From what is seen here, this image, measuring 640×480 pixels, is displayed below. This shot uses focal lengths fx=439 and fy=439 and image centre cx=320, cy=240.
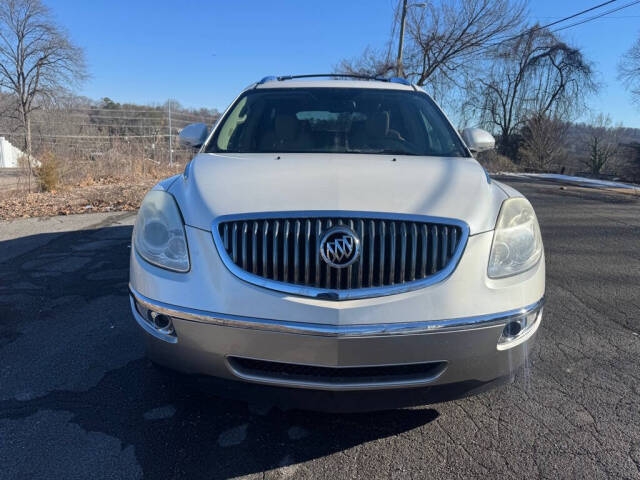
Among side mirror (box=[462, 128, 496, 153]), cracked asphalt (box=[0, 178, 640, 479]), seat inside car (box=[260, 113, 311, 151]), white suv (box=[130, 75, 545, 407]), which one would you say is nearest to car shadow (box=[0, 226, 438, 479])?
cracked asphalt (box=[0, 178, 640, 479])

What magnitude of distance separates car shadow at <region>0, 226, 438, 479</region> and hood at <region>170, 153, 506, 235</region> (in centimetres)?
81

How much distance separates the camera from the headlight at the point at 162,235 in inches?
74.9

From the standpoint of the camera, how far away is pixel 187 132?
11.5ft

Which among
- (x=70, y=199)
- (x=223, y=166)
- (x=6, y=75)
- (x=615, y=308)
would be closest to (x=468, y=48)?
(x=70, y=199)

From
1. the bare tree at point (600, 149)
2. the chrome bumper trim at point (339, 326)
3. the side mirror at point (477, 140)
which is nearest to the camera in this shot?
the chrome bumper trim at point (339, 326)

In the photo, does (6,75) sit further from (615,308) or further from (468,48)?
(615,308)

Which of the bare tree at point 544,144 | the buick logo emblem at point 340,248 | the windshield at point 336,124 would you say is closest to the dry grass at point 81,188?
the windshield at point 336,124

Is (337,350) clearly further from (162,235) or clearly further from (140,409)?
(140,409)

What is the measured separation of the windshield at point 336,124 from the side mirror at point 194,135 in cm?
35

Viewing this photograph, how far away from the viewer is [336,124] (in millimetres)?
3195

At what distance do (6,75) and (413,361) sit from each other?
43965mm

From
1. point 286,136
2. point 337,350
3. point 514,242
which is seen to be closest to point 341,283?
point 337,350

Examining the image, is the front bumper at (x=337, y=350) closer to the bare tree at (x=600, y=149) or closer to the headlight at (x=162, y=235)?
→ the headlight at (x=162, y=235)

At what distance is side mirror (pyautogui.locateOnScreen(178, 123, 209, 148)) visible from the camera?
3432 millimetres
